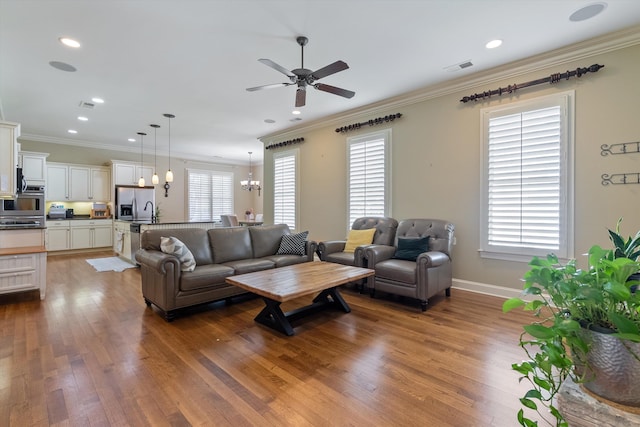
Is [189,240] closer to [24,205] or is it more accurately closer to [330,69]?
[330,69]

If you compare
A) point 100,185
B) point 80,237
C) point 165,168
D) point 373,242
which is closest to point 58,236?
point 80,237

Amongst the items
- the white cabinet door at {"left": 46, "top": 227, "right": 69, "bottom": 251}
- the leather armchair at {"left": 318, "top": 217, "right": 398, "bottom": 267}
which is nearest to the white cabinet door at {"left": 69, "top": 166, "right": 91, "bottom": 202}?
the white cabinet door at {"left": 46, "top": 227, "right": 69, "bottom": 251}

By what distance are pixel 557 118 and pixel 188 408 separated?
4.64 metres

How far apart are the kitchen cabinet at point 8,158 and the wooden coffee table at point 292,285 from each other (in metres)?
3.55

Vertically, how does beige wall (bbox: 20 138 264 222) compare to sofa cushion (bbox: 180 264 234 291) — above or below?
above

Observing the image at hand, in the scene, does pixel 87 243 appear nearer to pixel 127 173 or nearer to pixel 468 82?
pixel 127 173

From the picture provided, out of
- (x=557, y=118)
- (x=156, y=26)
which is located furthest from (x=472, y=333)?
(x=156, y=26)

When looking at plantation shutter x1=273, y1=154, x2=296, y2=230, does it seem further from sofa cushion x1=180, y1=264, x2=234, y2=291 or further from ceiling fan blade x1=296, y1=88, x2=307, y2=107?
ceiling fan blade x1=296, y1=88, x2=307, y2=107

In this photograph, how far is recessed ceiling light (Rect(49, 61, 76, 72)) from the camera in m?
3.75

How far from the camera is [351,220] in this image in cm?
563

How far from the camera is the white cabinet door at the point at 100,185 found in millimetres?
8070

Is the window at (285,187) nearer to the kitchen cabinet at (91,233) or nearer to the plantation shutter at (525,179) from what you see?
the plantation shutter at (525,179)

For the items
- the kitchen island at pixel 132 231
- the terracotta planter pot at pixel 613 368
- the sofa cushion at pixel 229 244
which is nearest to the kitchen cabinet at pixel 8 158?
the kitchen island at pixel 132 231

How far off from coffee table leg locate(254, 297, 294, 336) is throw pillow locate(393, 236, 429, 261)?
1.90m
